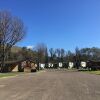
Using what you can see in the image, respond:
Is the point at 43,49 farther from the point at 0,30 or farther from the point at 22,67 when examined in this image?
the point at 0,30

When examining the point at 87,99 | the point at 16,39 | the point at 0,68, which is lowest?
the point at 87,99

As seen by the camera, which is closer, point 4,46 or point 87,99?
point 87,99

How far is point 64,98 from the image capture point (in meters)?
16.7

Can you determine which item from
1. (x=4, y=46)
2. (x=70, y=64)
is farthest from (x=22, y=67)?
(x=70, y=64)

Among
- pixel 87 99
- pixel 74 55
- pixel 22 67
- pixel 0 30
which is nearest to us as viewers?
pixel 87 99

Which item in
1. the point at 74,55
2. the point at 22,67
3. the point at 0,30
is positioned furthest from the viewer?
the point at 74,55

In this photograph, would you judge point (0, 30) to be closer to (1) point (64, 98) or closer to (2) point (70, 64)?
(1) point (64, 98)

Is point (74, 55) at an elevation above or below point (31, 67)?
above

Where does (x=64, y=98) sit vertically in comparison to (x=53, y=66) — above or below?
below

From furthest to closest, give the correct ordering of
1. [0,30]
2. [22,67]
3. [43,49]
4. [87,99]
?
[43,49] < [22,67] < [0,30] < [87,99]

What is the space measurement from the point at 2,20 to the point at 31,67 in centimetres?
3434

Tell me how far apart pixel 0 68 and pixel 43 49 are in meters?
74.7

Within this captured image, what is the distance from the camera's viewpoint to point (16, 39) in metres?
75.0

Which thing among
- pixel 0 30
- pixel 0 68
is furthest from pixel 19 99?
pixel 0 68
